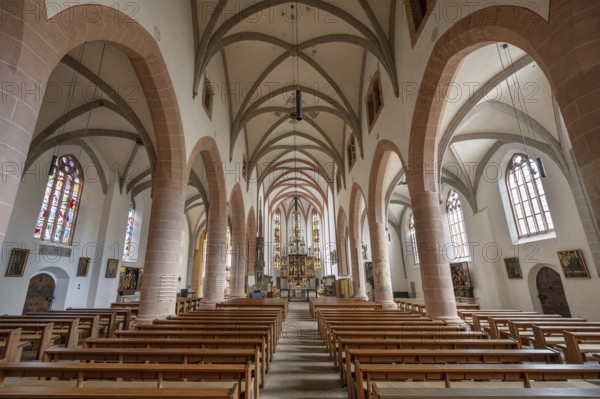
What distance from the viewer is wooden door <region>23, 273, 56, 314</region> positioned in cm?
1088

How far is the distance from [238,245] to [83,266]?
7.00 metres

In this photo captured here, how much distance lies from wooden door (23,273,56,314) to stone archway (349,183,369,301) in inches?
522

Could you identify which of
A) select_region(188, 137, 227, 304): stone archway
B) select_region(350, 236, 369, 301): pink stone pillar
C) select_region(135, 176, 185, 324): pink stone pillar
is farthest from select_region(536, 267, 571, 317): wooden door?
select_region(135, 176, 185, 324): pink stone pillar

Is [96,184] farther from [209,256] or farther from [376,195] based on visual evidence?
[376,195]

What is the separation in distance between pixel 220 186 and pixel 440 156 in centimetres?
792

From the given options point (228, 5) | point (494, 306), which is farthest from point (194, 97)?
point (494, 306)

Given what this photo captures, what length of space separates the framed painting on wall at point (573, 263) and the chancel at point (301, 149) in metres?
0.07

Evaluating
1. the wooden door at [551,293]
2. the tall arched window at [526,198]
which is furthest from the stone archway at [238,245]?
the wooden door at [551,293]

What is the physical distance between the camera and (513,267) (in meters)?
12.3

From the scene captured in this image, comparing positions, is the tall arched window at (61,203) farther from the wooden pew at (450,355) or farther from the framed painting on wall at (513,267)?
the framed painting on wall at (513,267)

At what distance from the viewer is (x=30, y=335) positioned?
5.86m

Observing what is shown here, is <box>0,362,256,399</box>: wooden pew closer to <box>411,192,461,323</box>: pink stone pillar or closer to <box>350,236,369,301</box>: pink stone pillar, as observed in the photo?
<box>411,192,461,323</box>: pink stone pillar

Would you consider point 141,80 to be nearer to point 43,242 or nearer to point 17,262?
point 17,262

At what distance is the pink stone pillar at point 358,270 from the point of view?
43.3 feet
